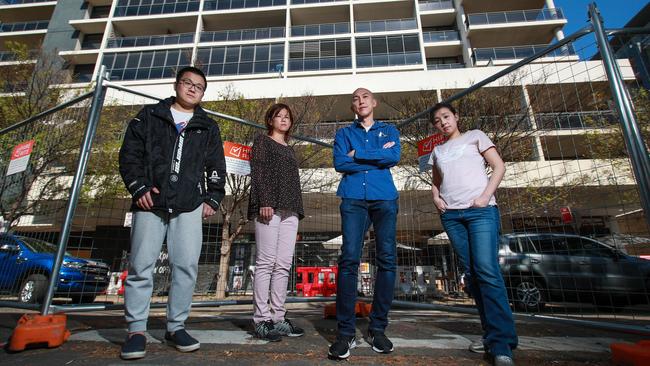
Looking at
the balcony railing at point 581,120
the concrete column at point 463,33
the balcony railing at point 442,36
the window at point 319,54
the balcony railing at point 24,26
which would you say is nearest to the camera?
the balcony railing at point 581,120

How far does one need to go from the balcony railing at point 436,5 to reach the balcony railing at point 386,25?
13.1ft

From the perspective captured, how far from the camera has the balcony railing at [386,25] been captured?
24.6 metres

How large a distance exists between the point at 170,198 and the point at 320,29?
86.6 feet

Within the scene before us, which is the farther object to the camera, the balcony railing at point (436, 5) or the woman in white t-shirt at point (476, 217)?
the balcony railing at point (436, 5)

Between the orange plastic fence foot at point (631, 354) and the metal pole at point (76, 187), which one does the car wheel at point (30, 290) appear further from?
the orange plastic fence foot at point (631, 354)

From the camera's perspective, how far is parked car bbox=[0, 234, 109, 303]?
4.03 metres

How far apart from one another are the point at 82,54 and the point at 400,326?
31932mm

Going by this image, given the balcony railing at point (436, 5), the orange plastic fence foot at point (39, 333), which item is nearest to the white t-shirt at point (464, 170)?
the orange plastic fence foot at point (39, 333)

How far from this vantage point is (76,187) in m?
2.62

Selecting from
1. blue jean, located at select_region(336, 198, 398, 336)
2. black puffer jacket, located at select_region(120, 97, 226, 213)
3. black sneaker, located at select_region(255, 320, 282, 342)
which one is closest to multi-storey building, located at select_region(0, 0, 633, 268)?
black puffer jacket, located at select_region(120, 97, 226, 213)

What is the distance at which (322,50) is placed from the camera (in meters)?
24.6

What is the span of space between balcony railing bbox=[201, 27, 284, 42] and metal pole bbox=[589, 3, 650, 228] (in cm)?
2609

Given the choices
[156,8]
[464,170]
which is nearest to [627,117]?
[464,170]

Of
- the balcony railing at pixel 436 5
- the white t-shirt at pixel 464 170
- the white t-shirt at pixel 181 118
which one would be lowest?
the white t-shirt at pixel 464 170
